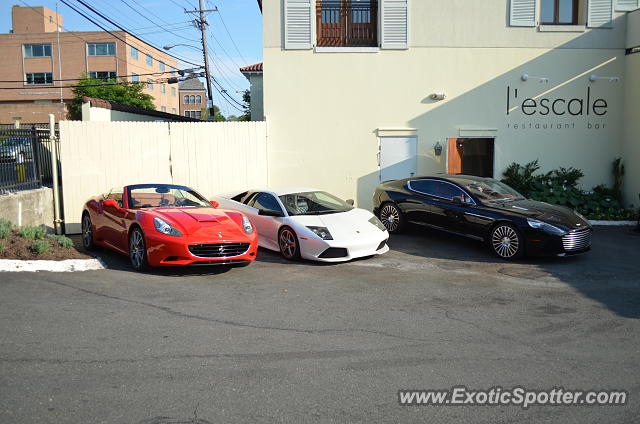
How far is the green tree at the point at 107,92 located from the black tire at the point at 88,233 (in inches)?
1800

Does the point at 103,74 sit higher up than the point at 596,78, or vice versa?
the point at 103,74

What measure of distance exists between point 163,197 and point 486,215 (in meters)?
5.83

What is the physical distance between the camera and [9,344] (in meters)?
5.18

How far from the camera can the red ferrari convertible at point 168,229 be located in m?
8.24

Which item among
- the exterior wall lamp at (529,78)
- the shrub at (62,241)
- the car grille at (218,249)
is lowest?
the shrub at (62,241)

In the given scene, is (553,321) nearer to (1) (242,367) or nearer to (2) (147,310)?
(1) (242,367)

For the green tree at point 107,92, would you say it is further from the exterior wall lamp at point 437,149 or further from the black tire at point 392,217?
the black tire at point 392,217

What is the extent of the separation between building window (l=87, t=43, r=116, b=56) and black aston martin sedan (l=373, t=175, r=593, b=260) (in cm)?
5545

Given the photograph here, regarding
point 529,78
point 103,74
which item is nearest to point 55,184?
point 529,78

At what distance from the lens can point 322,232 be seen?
9.43 metres

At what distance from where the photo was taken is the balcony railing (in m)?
15.5

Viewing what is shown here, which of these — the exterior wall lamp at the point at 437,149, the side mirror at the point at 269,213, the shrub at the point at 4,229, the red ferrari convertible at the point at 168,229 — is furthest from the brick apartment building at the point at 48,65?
the side mirror at the point at 269,213

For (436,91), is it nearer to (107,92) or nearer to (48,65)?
(107,92)

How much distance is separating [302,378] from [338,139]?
1127cm
